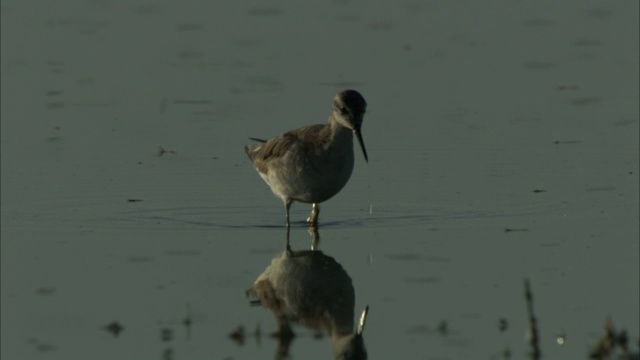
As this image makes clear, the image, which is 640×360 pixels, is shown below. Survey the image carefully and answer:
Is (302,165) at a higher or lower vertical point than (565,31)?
higher

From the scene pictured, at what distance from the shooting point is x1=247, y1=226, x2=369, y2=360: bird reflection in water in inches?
444

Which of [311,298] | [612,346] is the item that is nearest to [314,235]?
[311,298]

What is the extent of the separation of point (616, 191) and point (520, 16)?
7.39 meters

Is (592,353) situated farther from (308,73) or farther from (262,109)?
(308,73)

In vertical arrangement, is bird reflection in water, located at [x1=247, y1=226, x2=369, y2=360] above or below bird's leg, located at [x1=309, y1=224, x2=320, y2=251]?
above

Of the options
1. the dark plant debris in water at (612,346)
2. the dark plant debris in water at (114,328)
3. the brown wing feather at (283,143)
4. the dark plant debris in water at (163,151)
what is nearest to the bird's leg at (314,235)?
the brown wing feather at (283,143)

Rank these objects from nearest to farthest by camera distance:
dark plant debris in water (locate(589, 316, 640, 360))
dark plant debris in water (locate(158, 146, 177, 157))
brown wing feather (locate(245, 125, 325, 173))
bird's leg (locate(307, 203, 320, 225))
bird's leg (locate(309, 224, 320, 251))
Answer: dark plant debris in water (locate(589, 316, 640, 360)) → bird's leg (locate(309, 224, 320, 251)) → bird's leg (locate(307, 203, 320, 225)) → brown wing feather (locate(245, 125, 325, 173)) → dark plant debris in water (locate(158, 146, 177, 157))

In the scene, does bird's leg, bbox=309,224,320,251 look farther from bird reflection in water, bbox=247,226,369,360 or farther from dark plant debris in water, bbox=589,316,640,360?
dark plant debris in water, bbox=589,316,640,360

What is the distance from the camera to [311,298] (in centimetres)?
1243

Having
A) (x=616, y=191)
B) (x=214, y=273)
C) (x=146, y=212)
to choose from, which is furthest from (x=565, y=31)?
(x=214, y=273)

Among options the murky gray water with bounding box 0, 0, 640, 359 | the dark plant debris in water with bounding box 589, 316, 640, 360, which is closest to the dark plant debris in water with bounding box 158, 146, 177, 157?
the murky gray water with bounding box 0, 0, 640, 359

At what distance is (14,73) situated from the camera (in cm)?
2012

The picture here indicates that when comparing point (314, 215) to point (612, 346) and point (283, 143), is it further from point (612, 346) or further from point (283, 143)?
point (612, 346)

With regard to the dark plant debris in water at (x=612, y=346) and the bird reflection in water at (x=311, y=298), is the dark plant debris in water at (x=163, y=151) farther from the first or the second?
the dark plant debris in water at (x=612, y=346)
